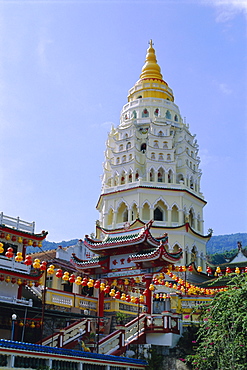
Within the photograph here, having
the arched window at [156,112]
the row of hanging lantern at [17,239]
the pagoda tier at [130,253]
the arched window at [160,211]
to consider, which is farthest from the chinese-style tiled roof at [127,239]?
the arched window at [156,112]

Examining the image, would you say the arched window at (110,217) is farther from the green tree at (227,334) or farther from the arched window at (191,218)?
the green tree at (227,334)

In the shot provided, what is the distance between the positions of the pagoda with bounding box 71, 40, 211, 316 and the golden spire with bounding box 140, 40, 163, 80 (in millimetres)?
636

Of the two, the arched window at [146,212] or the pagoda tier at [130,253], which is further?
the arched window at [146,212]

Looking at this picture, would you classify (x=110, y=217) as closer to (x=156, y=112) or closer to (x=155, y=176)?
(x=155, y=176)

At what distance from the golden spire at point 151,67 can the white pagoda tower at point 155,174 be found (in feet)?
2.98

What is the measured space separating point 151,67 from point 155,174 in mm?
16473

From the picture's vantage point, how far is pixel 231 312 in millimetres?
22562

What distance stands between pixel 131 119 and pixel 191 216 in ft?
42.5

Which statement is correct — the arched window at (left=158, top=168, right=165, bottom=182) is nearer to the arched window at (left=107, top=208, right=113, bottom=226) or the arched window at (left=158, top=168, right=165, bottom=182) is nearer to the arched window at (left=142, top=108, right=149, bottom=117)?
the arched window at (left=107, top=208, right=113, bottom=226)

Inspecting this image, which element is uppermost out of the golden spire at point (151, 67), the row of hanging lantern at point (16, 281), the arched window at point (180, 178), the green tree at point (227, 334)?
the golden spire at point (151, 67)

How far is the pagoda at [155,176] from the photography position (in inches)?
2007

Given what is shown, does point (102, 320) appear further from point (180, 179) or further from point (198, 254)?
point (180, 179)

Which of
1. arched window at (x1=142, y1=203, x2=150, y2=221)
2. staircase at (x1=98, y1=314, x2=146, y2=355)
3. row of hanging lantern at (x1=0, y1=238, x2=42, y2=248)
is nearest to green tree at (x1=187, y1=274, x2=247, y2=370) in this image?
staircase at (x1=98, y1=314, x2=146, y2=355)

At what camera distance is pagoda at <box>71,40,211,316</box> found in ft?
167
